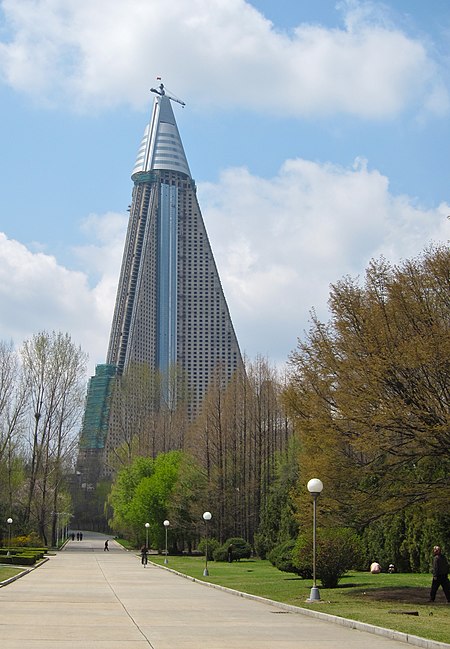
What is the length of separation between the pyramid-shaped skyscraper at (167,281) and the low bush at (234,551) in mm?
81722

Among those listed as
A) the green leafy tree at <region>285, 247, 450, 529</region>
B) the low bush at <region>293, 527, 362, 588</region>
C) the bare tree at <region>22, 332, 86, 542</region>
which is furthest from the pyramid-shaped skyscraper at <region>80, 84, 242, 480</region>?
the green leafy tree at <region>285, 247, 450, 529</region>

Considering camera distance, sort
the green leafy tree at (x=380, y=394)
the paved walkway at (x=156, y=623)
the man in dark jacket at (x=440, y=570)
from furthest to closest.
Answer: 1. the green leafy tree at (x=380, y=394)
2. the man in dark jacket at (x=440, y=570)
3. the paved walkway at (x=156, y=623)

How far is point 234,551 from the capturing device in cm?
4959

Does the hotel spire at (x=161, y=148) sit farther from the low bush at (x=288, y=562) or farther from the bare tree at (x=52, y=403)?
the low bush at (x=288, y=562)

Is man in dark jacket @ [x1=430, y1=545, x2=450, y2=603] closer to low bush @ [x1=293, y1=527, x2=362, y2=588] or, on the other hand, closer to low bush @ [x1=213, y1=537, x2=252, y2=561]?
low bush @ [x1=293, y1=527, x2=362, y2=588]

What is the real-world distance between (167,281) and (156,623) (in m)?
132

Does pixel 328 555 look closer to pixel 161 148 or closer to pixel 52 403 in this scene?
pixel 52 403

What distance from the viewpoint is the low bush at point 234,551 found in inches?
1954

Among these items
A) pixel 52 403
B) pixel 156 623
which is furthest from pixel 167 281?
pixel 156 623

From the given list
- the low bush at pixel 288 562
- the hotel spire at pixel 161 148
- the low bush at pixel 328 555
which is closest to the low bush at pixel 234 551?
the low bush at pixel 288 562

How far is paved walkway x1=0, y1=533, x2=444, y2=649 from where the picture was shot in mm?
12273

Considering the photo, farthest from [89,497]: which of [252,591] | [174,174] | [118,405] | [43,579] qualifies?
[252,591]

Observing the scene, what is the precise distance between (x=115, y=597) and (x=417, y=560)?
14843 millimetres

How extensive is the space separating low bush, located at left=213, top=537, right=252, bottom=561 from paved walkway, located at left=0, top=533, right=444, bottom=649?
2417 centimetres
